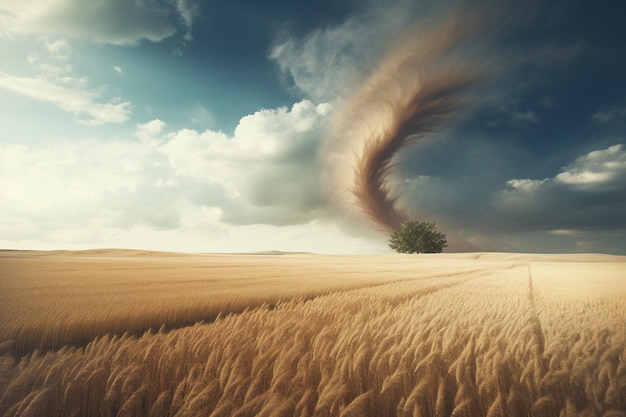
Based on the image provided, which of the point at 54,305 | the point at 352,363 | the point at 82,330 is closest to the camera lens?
the point at 352,363

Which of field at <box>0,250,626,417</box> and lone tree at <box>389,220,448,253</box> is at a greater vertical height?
lone tree at <box>389,220,448,253</box>

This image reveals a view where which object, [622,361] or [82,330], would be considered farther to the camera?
[82,330]

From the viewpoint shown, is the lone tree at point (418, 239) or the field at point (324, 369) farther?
the lone tree at point (418, 239)

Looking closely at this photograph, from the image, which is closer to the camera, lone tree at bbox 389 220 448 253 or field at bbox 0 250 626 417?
field at bbox 0 250 626 417

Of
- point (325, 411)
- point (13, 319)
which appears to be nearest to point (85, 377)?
point (325, 411)

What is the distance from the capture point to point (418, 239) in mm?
102000

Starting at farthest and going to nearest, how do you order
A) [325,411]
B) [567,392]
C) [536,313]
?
[536,313]
[567,392]
[325,411]

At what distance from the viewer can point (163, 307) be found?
12.6 metres

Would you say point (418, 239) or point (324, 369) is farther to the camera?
point (418, 239)

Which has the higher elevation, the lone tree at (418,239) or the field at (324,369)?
the lone tree at (418,239)

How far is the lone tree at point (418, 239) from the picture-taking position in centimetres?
10200

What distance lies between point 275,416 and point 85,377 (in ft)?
11.1

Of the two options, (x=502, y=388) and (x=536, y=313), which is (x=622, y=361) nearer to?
(x=502, y=388)

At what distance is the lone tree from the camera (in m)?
102
